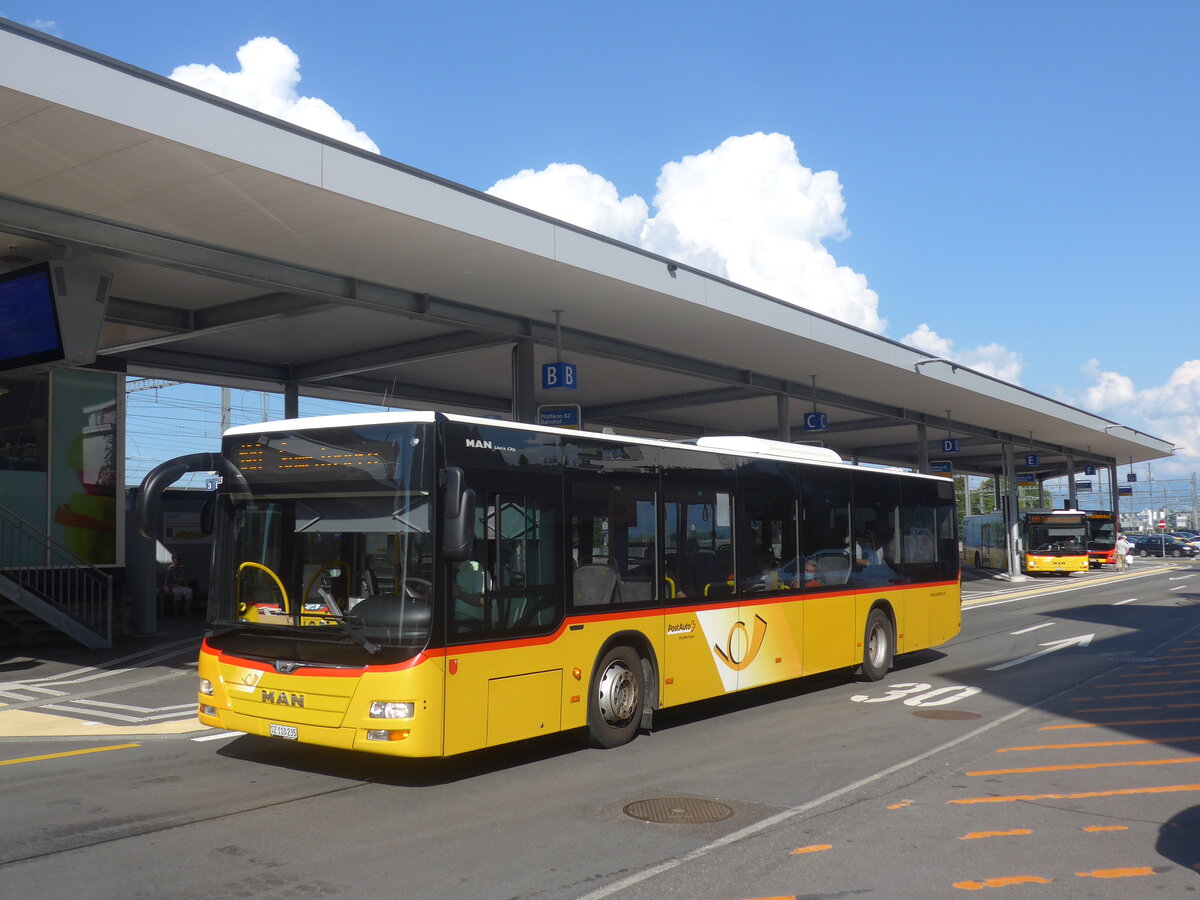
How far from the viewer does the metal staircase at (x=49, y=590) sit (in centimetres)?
1738

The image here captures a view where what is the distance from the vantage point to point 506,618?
27.6 ft

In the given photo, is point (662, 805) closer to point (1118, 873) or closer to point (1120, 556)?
point (1118, 873)

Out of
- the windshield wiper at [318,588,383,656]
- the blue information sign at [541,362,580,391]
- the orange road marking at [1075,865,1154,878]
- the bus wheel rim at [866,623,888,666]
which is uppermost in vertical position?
the blue information sign at [541,362,580,391]

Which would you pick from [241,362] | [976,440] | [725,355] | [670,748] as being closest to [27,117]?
[670,748]

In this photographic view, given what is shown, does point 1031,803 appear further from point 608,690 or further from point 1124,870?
point 608,690

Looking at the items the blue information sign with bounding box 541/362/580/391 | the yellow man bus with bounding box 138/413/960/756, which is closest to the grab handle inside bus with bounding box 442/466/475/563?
the yellow man bus with bounding box 138/413/960/756

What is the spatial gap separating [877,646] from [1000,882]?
8783 mm

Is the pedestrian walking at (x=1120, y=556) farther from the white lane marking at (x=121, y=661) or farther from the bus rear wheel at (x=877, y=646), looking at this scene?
the white lane marking at (x=121, y=661)

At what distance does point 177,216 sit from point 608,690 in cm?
777

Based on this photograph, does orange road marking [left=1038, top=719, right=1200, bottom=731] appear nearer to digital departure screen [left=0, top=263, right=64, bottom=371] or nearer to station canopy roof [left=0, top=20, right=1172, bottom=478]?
station canopy roof [left=0, top=20, right=1172, bottom=478]

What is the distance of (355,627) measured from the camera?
25.7 feet

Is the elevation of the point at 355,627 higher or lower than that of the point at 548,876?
higher

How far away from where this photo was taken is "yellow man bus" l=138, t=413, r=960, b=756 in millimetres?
7746

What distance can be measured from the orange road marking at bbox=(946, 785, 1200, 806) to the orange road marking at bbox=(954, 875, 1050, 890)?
1.67 meters
